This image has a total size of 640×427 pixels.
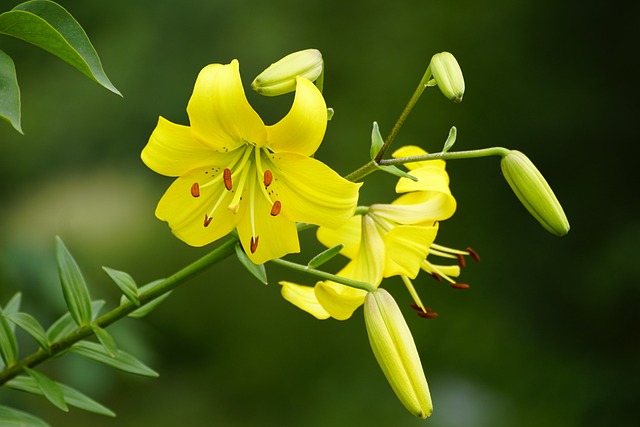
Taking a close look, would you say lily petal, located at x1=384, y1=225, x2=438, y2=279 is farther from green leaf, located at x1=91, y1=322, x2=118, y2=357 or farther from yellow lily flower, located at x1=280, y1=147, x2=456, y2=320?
green leaf, located at x1=91, y1=322, x2=118, y2=357

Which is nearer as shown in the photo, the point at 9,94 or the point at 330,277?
the point at 9,94

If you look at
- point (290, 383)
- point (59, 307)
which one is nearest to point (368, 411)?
point (290, 383)

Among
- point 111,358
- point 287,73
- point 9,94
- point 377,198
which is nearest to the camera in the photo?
point 9,94

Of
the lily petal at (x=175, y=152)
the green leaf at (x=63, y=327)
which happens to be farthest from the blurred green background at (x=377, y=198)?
the lily petal at (x=175, y=152)

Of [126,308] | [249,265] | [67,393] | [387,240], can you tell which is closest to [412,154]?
[387,240]

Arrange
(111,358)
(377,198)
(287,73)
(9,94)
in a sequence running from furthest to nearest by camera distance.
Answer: (377,198) → (111,358) → (287,73) → (9,94)

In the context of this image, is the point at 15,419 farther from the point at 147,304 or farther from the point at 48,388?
the point at 147,304

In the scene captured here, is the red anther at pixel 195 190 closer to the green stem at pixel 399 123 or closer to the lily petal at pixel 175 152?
the lily petal at pixel 175 152

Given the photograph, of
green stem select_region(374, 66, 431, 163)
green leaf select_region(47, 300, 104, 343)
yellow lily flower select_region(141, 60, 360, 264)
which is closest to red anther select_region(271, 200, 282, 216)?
yellow lily flower select_region(141, 60, 360, 264)
